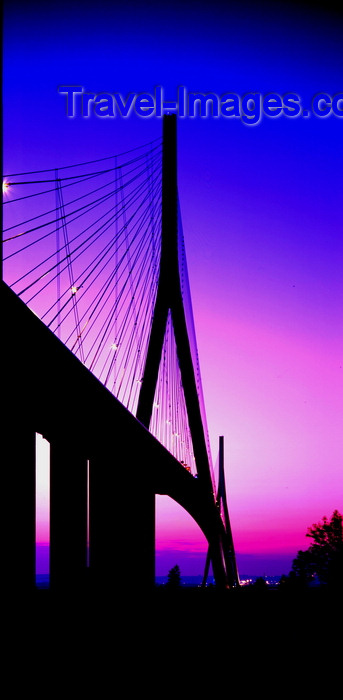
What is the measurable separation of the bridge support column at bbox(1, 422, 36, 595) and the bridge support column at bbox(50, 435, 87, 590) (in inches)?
50.6

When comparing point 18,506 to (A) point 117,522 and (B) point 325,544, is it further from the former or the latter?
(B) point 325,544

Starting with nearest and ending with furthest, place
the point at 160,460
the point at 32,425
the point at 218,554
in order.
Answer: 1. the point at 32,425
2. the point at 160,460
3. the point at 218,554

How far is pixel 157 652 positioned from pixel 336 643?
6.84ft

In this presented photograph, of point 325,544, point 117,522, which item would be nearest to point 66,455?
point 117,522

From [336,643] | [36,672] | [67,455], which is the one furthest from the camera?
[336,643]

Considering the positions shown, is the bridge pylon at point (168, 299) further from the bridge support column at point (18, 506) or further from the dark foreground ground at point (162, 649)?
the bridge support column at point (18, 506)

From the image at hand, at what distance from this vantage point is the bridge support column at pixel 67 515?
7072 mm

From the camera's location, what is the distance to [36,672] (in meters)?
5.66

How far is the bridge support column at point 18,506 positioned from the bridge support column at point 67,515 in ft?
4.22

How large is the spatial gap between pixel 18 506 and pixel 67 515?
5.89 ft

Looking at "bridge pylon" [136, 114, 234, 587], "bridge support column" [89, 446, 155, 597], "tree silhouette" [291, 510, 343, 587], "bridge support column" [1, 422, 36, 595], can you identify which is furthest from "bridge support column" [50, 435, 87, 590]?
"tree silhouette" [291, 510, 343, 587]

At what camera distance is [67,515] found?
7.43m

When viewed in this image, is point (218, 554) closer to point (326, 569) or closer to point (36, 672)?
point (36, 672)

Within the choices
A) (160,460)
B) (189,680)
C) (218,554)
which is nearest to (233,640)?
(189,680)
